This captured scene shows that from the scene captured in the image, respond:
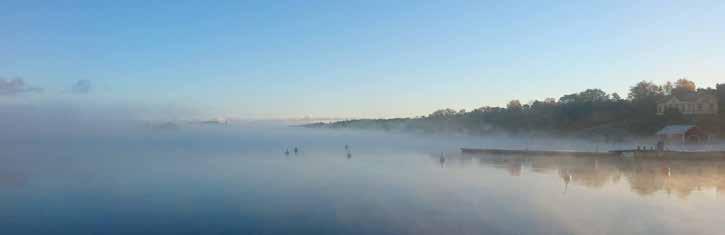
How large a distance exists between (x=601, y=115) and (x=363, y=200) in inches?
3310

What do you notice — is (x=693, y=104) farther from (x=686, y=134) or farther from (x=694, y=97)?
(x=686, y=134)

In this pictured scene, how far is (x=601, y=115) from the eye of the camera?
9669cm

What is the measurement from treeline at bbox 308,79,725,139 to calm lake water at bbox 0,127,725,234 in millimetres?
36869

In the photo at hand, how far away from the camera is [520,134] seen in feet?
398

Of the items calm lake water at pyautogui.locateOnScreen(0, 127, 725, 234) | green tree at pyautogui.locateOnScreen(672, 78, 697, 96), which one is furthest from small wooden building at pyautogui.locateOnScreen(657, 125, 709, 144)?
green tree at pyautogui.locateOnScreen(672, 78, 697, 96)

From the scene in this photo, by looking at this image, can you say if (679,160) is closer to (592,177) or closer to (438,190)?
(592,177)

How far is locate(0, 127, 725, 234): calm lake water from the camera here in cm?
2064

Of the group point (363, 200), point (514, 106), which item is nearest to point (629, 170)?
point (363, 200)

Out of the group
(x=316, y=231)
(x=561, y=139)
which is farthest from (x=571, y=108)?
(x=316, y=231)

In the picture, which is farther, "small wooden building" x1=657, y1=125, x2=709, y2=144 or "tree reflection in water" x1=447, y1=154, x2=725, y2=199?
"small wooden building" x1=657, y1=125, x2=709, y2=144

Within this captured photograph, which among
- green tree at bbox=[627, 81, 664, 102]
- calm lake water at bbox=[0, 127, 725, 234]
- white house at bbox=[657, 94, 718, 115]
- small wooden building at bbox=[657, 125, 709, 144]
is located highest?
green tree at bbox=[627, 81, 664, 102]

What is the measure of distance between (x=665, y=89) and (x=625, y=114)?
22.0 m

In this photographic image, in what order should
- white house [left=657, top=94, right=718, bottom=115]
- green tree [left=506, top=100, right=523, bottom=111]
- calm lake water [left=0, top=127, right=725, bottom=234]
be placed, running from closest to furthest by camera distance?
calm lake water [left=0, top=127, right=725, bottom=234], white house [left=657, top=94, right=718, bottom=115], green tree [left=506, top=100, right=523, bottom=111]

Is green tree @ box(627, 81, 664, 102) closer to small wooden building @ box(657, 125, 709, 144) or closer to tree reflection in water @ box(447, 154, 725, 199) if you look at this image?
small wooden building @ box(657, 125, 709, 144)
